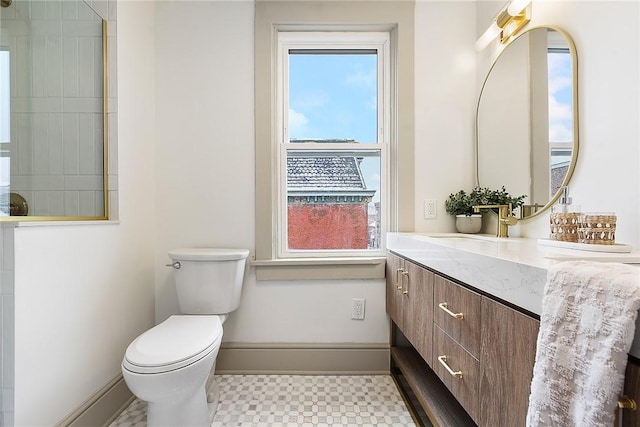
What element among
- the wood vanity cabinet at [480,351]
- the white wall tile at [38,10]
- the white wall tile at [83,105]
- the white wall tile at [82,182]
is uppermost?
the white wall tile at [38,10]

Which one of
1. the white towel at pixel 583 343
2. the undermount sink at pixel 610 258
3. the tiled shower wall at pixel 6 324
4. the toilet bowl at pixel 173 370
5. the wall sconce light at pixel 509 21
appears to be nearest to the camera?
the white towel at pixel 583 343

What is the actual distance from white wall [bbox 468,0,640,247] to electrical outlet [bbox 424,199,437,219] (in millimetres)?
761

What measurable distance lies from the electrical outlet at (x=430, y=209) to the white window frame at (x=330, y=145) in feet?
0.76

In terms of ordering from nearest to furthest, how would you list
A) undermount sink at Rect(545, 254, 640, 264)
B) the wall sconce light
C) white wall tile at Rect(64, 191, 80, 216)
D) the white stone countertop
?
the white stone countertop → undermount sink at Rect(545, 254, 640, 264) → white wall tile at Rect(64, 191, 80, 216) → the wall sconce light

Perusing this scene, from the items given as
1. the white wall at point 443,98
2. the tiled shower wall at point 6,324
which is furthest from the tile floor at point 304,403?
the white wall at point 443,98

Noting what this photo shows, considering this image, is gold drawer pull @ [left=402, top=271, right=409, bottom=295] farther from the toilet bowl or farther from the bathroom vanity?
the toilet bowl

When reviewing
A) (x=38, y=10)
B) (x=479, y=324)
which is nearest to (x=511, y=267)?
(x=479, y=324)

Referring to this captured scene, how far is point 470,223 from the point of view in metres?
1.86

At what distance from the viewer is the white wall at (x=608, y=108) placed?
1046mm

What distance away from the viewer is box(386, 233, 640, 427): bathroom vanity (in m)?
0.74

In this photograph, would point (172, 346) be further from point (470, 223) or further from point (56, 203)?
point (470, 223)

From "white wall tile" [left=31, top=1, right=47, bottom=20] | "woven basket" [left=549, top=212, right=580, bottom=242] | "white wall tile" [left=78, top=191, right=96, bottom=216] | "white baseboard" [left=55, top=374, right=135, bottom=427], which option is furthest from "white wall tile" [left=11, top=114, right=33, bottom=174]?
"woven basket" [left=549, top=212, right=580, bottom=242]

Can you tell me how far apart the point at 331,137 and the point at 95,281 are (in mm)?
1444

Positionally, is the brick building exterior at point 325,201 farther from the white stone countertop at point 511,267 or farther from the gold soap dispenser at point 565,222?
the gold soap dispenser at point 565,222
